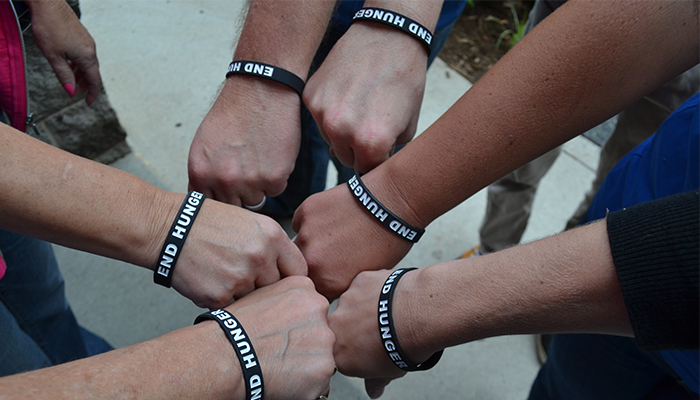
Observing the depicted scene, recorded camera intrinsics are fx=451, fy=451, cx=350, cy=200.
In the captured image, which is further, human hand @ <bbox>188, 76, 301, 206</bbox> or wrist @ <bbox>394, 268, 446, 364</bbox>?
human hand @ <bbox>188, 76, 301, 206</bbox>

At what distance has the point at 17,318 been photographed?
1.17m

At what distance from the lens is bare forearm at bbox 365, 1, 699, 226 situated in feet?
2.59

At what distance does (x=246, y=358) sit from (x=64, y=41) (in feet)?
3.31

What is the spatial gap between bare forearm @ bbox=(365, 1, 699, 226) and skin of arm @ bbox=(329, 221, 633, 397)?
198mm

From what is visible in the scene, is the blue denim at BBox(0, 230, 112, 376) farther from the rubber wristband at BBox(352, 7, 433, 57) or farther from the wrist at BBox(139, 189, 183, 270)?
the rubber wristband at BBox(352, 7, 433, 57)

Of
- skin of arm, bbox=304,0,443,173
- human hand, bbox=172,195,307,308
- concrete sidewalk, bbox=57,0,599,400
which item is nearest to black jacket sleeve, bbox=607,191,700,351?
skin of arm, bbox=304,0,443,173

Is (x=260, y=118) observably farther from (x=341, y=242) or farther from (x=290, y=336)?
(x=290, y=336)

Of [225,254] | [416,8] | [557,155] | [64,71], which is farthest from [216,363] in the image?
[557,155]

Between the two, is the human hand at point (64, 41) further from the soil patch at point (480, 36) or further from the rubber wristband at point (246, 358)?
the soil patch at point (480, 36)

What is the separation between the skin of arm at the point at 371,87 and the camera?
1.02 metres

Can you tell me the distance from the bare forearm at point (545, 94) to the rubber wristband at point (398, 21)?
8.2 inches

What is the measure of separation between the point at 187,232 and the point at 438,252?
1.35 metres

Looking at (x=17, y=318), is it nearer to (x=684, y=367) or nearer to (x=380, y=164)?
(x=380, y=164)

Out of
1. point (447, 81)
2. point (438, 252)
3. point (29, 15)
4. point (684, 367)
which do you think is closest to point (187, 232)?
point (29, 15)
